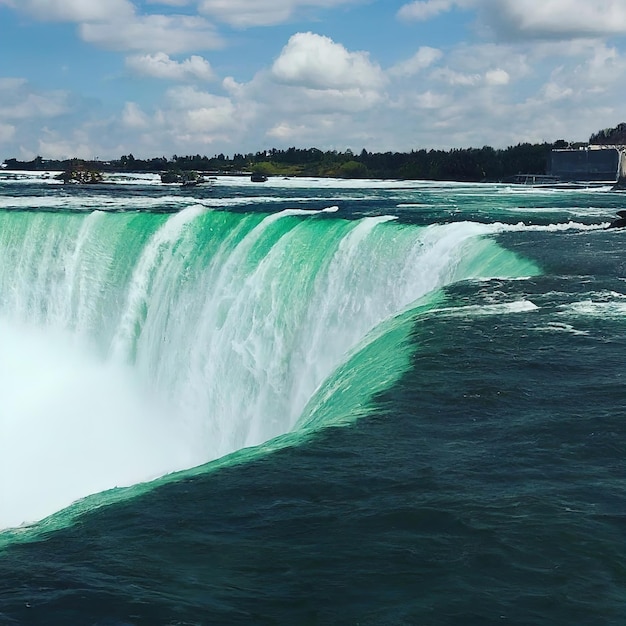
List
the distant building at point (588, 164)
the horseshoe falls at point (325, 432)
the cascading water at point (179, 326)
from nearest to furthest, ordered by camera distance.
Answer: the horseshoe falls at point (325, 432), the cascading water at point (179, 326), the distant building at point (588, 164)

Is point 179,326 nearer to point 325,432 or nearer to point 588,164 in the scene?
point 325,432

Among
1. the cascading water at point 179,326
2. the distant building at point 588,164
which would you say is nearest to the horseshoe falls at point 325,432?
the cascading water at point 179,326

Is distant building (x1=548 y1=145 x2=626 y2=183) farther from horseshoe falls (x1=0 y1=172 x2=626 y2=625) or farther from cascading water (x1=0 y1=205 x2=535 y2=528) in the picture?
cascading water (x1=0 y1=205 x2=535 y2=528)

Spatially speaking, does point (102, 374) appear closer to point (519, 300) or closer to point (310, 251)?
point (310, 251)

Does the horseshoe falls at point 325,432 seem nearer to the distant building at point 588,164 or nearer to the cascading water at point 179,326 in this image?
the cascading water at point 179,326

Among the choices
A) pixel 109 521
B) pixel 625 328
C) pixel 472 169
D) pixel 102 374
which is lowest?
pixel 102 374

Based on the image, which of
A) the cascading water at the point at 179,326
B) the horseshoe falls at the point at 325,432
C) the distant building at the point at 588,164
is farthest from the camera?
the distant building at the point at 588,164

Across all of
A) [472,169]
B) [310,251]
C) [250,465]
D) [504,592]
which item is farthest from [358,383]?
[472,169]
